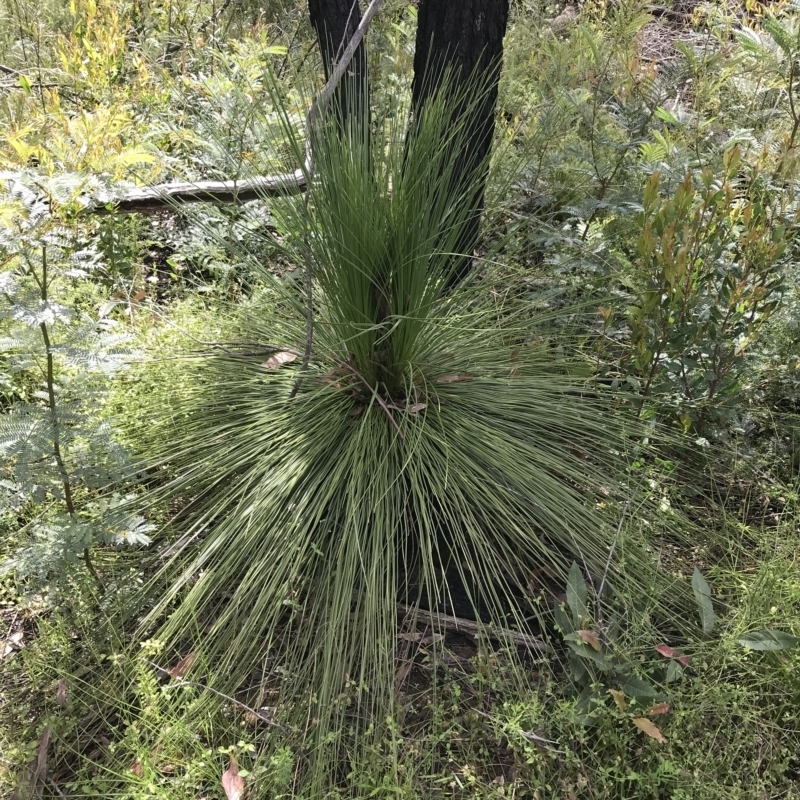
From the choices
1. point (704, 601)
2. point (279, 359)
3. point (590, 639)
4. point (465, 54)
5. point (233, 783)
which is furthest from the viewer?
point (465, 54)

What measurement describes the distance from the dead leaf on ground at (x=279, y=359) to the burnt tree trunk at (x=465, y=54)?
562 millimetres

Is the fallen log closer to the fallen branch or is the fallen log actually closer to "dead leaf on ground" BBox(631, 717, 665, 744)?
the fallen branch

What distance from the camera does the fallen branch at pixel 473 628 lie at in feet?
4.52

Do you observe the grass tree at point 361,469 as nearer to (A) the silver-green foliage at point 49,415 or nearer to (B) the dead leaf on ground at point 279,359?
(B) the dead leaf on ground at point 279,359

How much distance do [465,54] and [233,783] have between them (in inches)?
79.7

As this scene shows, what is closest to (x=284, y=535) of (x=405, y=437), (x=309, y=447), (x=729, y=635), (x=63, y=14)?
(x=309, y=447)

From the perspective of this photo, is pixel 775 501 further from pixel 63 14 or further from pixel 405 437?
pixel 63 14

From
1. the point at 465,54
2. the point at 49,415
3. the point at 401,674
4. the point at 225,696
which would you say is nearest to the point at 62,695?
the point at 225,696

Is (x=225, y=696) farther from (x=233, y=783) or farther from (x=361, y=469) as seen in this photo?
(x=361, y=469)

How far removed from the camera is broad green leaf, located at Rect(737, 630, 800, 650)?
132cm

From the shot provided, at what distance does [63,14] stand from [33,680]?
3634 mm

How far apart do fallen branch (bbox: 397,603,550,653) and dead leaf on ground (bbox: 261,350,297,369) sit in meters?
0.71

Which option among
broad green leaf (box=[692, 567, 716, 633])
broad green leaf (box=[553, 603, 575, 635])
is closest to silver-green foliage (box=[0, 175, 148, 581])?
broad green leaf (box=[553, 603, 575, 635])

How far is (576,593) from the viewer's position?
1348mm
